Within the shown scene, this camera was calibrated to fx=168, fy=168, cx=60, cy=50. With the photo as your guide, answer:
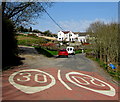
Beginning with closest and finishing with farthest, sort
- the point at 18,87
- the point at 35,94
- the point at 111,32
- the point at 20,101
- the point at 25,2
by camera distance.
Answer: the point at 20,101
the point at 35,94
the point at 18,87
the point at 111,32
the point at 25,2

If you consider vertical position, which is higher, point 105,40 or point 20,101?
point 105,40

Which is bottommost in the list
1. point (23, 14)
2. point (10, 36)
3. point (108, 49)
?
point (108, 49)

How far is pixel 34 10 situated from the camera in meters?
21.2

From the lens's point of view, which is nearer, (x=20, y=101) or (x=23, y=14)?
(x=20, y=101)

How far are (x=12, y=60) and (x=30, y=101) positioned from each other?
8912mm

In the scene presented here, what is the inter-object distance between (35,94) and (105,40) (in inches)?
526

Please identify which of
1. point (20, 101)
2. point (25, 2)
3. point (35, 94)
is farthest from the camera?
point (25, 2)

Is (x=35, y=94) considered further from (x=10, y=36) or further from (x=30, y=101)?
(x=10, y=36)

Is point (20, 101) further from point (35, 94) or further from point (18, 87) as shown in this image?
point (18, 87)

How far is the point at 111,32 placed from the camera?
17.2 m

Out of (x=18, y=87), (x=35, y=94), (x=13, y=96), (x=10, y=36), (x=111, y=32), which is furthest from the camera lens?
(x=111, y=32)

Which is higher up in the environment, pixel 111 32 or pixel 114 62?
pixel 111 32

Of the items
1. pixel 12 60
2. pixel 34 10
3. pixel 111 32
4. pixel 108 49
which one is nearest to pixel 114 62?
pixel 108 49

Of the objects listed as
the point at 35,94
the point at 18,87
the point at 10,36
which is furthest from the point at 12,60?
the point at 35,94
